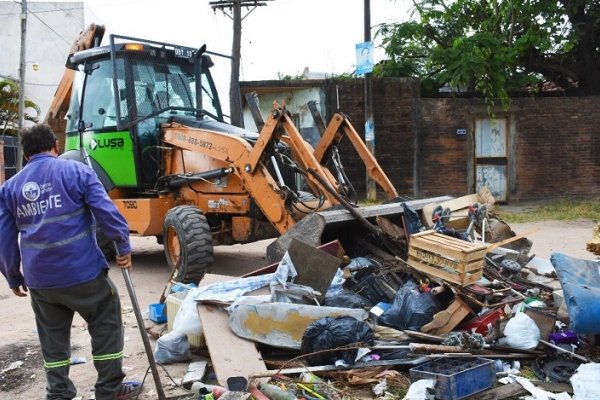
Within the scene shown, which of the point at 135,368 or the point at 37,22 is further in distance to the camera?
the point at 37,22

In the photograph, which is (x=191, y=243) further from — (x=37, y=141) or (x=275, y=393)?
(x=275, y=393)

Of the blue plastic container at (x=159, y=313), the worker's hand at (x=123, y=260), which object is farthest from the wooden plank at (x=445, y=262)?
the worker's hand at (x=123, y=260)

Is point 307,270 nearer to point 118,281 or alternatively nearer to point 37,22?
point 118,281

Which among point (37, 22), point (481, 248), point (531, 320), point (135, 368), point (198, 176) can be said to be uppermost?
point (37, 22)

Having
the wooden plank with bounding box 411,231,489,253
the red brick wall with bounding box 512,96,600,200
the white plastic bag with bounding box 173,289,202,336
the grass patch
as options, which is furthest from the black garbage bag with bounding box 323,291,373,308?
the red brick wall with bounding box 512,96,600,200

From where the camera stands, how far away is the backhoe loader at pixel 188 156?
6914mm

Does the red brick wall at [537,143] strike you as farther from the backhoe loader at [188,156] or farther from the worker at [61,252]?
the worker at [61,252]

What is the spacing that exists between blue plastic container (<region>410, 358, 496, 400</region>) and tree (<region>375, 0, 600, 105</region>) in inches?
431

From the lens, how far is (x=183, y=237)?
6992 mm

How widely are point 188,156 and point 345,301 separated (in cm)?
346

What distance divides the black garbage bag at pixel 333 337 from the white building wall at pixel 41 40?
2996cm

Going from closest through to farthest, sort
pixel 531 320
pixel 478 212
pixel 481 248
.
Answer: pixel 531 320
pixel 481 248
pixel 478 212

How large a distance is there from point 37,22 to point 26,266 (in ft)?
105

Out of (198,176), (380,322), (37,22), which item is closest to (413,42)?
(198,176)
